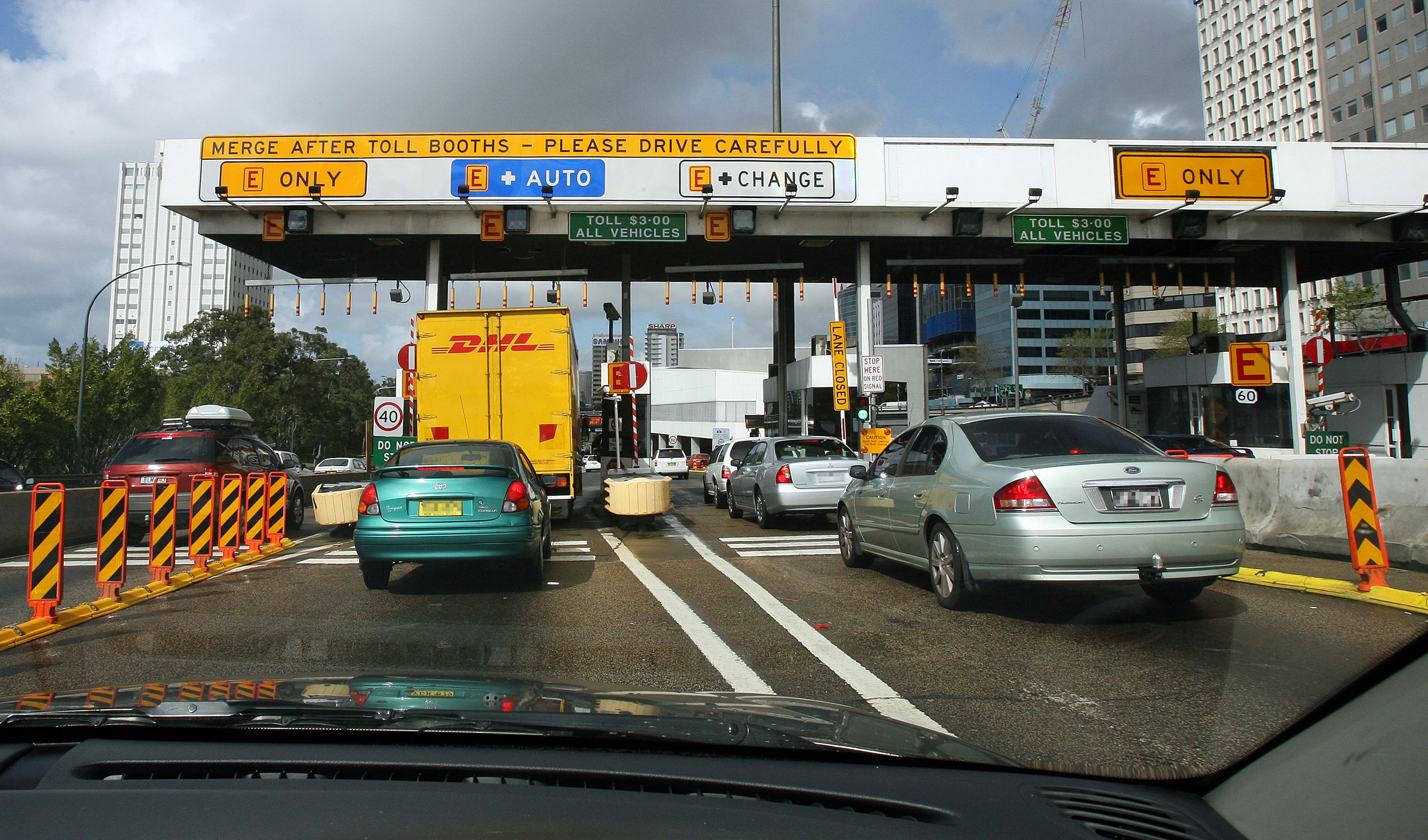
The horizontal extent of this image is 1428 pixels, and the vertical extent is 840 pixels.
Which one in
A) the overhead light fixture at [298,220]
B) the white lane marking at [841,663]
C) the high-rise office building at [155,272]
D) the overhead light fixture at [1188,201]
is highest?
the high-rise office building at [155,272]

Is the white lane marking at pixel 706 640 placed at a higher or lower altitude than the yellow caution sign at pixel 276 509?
lower

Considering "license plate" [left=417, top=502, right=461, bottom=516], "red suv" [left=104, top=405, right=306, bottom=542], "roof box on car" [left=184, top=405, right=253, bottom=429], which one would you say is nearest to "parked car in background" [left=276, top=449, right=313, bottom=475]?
"roof box on car" [left=184, top=405, right=253, bottom=429]

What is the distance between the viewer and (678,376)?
76750mm

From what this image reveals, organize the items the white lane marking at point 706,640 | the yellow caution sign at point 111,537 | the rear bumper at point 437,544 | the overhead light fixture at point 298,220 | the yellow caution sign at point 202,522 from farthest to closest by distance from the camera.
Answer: the overhead light fixture at point 298,220, the yellow caution sign at point 202,522, the rear bumper at point 437,544, the yellow caution sign at point 111,537, the white lane marking at point 706,640

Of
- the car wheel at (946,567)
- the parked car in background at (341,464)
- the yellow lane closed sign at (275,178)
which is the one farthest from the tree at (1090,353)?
the car wheel at (946,567)

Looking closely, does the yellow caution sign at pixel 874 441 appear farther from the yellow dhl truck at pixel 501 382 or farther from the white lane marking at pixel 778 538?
the yellow dhl truck at pixel 501 382

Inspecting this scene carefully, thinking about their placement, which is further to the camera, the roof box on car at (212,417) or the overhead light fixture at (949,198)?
the overhead light fixture at (949,198)

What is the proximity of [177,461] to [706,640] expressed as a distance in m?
10.5

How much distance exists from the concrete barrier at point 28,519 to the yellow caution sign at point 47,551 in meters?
4.55

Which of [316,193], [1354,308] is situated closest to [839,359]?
[316,193]

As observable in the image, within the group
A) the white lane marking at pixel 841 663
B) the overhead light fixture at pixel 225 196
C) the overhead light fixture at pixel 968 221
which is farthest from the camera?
the overhead light fixture at pixel 968 221

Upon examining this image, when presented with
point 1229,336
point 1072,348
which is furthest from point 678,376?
point 1229,336

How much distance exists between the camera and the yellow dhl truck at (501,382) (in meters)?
13.4

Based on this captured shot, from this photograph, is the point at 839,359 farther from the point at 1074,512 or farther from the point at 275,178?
the point at 1074,512
